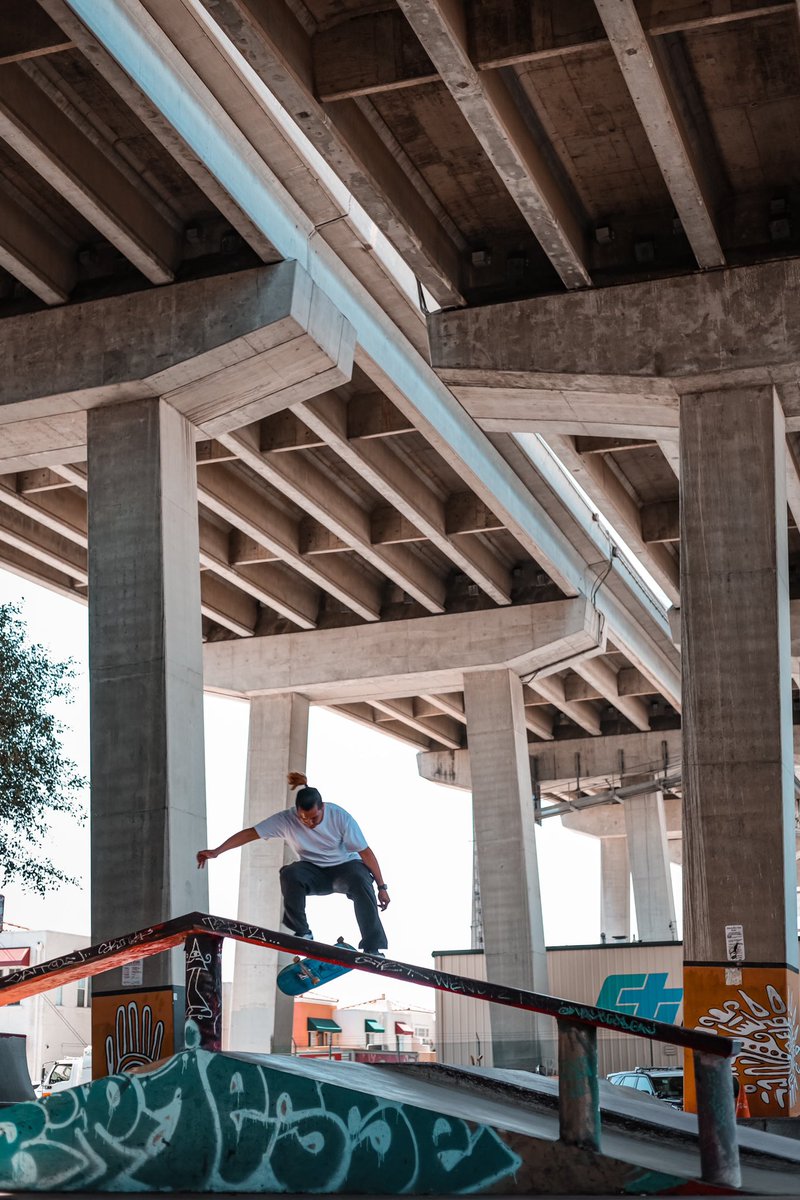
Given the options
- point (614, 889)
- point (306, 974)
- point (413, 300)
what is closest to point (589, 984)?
point (614, 889)

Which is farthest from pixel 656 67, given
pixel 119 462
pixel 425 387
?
pixel 425 387

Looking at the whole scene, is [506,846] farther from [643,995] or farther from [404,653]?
[643,995]

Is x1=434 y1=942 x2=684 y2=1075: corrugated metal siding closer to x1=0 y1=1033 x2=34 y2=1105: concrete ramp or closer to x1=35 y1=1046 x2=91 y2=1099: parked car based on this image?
x1=35 y1=1046 x2=91 y2=1099: parked car

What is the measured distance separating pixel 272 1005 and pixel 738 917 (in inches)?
795

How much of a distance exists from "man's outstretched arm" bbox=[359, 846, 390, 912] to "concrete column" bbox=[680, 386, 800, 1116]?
18.5ft

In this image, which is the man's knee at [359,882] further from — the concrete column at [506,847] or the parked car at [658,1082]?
the concrete column at [506,847]

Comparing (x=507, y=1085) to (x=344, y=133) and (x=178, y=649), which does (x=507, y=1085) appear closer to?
(x=178, y=649)

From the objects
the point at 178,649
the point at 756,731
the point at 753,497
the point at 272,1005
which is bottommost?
the point at 272,1005

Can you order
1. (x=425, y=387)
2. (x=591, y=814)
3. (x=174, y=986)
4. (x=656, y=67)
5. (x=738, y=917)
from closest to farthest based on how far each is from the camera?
(x=656, y=67) < (x=738, y=917) < (x=174, y=986) < (x=425, y=387) < (x=591, y=814)

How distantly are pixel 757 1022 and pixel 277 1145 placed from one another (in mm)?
9832

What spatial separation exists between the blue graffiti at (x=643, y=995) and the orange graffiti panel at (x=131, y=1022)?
82.3ft

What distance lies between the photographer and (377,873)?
11.9 meters

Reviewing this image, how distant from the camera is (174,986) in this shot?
678 inches

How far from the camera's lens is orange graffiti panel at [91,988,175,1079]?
1705cm
